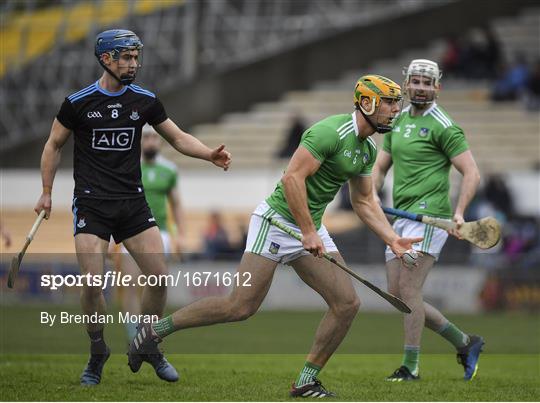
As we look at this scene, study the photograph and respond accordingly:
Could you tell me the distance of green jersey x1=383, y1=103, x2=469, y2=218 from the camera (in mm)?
11422

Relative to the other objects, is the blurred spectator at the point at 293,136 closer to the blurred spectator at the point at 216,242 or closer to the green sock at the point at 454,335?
the blurred spectator at the point at 216,242

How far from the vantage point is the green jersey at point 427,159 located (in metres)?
11.4

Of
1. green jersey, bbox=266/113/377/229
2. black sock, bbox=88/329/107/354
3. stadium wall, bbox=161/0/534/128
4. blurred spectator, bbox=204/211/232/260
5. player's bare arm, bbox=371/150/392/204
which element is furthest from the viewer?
stadium wall, bbox=161/0/534/128

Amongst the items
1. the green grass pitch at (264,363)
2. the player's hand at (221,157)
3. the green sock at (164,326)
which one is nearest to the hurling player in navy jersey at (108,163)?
the player's hand at (221,157)

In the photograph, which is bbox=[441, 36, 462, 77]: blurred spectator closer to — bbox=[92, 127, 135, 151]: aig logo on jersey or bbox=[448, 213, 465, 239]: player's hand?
bbox=[448, 213, 465, 239]: player's hand

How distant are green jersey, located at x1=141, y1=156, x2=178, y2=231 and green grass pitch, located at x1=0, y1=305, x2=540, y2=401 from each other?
160 centimetres

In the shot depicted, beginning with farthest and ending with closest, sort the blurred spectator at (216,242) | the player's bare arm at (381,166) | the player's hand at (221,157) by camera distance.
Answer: the blurred spectator at (216,242) → the player's bare arm at (381,166) → the player's hand at (221,157)

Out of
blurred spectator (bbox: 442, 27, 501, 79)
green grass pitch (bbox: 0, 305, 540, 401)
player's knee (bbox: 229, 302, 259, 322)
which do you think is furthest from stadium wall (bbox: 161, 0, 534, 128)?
player's knee (bbox: 229, 302, 259, 322)

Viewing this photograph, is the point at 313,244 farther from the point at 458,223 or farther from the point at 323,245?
the point at 458,223

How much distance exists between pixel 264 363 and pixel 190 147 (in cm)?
349

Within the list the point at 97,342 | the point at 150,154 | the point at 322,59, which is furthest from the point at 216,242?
the point at 97,342

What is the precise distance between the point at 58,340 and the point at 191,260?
775 cm

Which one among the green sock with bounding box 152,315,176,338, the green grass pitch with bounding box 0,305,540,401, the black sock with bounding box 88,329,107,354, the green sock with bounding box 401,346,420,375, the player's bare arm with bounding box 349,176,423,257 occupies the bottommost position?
the green grass pitch with bounding box 0,305,540,401

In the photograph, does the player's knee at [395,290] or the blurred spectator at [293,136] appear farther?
the blurred spectator at [293,136]
